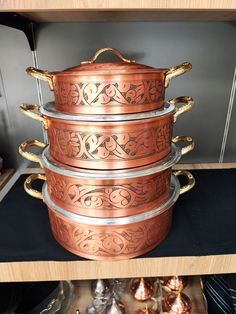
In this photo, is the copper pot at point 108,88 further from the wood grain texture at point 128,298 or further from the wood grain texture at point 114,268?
the wood grain texture at point 128,298

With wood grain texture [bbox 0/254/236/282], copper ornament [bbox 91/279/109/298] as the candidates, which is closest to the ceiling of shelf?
wood grain texture [bbox 0/254/236/282]

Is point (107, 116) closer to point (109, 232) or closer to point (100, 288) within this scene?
point (109, 232)

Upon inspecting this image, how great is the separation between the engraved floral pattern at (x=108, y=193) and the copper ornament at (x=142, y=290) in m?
0.39

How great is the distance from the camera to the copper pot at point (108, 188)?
0.38 metres

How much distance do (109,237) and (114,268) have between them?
0.26 feet

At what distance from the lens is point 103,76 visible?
1.12 ft

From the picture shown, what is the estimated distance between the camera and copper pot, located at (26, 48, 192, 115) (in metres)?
0.35

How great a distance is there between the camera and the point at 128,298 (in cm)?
70

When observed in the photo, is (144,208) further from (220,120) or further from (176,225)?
(220,120)

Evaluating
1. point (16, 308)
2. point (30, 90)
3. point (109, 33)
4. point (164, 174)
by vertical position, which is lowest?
point (16, 308)

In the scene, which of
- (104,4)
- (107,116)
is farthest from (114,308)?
(104,4)

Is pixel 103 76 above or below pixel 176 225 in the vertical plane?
above

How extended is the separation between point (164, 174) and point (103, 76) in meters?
0.20

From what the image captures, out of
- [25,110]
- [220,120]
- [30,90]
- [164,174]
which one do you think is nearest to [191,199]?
[164,174]
